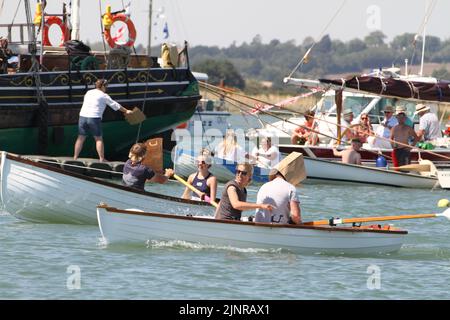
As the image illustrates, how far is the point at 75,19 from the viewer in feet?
94.6

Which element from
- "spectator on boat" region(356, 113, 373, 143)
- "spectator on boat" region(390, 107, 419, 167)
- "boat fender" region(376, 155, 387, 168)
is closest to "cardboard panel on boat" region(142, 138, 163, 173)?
"spectator on boat" region(390, 107, 419, 167)

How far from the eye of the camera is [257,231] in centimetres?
1531

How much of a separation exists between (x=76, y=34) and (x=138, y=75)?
2.80 meters

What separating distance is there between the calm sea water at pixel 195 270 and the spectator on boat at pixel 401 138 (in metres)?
8.11

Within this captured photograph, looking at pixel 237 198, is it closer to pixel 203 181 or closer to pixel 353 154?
pixel 203 181

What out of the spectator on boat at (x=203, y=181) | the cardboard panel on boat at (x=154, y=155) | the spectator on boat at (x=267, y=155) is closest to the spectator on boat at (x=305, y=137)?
the spectator on boat at (x=267, y=155)

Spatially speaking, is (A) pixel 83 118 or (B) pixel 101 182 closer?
(B) pixel 101 182

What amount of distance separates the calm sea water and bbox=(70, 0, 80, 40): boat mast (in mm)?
11117

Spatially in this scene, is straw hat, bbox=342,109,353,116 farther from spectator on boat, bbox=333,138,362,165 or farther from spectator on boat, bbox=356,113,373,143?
spectator on boat, bbox=333,138,362,165

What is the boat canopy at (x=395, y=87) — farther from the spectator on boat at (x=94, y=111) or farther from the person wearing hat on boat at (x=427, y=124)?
the spectator on boat at (x=94, y=111)

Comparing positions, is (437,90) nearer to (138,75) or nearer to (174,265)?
(138,75)

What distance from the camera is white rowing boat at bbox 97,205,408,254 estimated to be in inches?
601

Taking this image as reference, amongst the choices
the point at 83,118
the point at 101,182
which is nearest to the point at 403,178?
the point at 83,118
